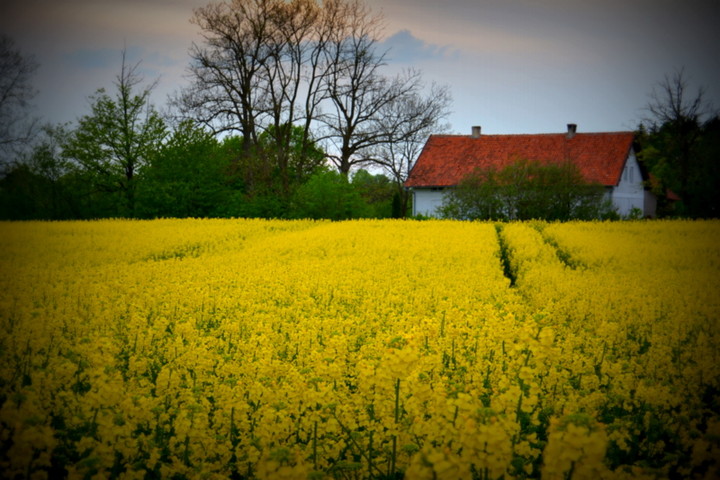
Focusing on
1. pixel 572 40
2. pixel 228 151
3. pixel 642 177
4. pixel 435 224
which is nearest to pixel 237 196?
pixel 228 151

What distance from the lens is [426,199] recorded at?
33938 millimetres

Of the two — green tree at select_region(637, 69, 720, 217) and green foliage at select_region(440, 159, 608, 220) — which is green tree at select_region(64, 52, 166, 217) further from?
green tree at select_region(637, 69, 720, 217)

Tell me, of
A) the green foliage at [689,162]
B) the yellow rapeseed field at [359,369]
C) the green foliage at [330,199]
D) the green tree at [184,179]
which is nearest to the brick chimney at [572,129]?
the green foliage at [689,162]

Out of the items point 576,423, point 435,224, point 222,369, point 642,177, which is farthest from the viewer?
point 642,177

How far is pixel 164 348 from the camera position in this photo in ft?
15.3

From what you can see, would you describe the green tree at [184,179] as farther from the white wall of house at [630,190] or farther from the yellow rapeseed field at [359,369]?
the white wall of house at [630,190]

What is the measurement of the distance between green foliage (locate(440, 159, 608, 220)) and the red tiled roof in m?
7.96

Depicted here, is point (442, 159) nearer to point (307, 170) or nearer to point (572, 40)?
point (307, 170)

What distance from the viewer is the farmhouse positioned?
31.9 metres

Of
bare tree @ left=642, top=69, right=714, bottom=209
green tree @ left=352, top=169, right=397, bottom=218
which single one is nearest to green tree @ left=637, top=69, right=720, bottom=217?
bare tree @ left=642, top=69, right=714, bottom=209

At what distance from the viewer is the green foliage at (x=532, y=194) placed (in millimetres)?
22094

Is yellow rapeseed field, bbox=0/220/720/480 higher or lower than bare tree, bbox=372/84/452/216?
lower

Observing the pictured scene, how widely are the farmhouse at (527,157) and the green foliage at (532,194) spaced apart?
8024 millimetres

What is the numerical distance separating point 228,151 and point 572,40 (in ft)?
80.3
